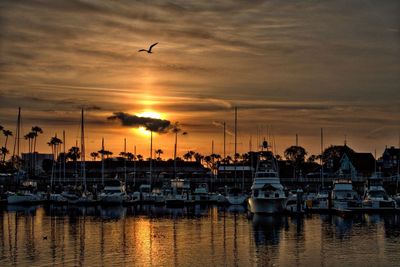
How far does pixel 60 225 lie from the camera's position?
248 ft

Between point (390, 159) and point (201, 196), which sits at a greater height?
point (390, 159)

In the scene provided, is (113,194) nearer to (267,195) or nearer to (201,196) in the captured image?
(201,196)

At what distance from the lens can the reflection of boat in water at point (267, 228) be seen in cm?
5903

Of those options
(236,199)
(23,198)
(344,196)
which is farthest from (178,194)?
(344,196)

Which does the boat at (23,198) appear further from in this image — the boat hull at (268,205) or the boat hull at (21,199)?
the boat hull at (268,205)

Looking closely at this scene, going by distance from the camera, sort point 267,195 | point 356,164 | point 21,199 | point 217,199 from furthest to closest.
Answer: point 356,164 < point 217,199 < point 21,199 < point 267,195

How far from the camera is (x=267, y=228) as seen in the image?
6944 cm

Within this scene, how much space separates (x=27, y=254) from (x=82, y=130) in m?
72.5

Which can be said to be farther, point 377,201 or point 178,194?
point 178,194

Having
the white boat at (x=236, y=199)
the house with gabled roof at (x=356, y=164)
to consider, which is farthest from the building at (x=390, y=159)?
the white boat at (x=236, y=199)

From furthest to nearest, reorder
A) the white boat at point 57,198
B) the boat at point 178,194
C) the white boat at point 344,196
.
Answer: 1. the white boat at point 57,198
2. the boat at point 178,194
3. the white boat at point 344,196

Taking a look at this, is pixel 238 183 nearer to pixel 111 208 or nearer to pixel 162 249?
pixel 111 208

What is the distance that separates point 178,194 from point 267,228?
55582 millimetres

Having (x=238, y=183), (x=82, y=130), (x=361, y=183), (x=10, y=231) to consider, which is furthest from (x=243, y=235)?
(x=238, y=183)
